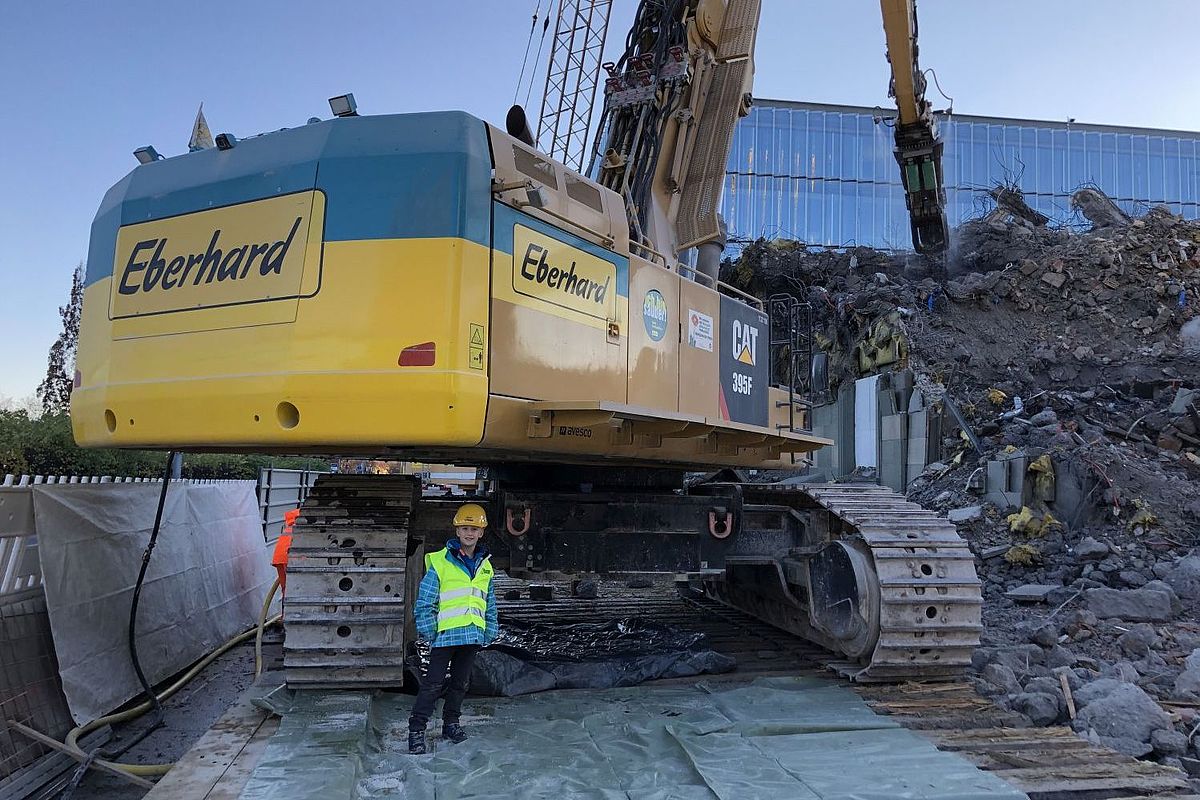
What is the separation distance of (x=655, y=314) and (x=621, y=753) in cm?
250

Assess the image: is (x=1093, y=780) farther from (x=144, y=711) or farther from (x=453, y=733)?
(x=144, y=711)

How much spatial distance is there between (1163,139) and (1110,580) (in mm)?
32018

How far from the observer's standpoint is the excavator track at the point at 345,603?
16.1ft

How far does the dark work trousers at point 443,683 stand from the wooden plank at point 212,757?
2.81 feet

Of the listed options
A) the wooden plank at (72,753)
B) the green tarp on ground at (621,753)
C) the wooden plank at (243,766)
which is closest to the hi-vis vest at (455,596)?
the green tarp on ground at (621,753)

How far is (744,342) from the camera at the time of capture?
21.0 ft

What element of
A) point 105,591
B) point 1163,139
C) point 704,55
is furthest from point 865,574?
point 1163,139

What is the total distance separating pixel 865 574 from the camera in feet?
18.6

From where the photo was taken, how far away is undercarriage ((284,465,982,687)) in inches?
196

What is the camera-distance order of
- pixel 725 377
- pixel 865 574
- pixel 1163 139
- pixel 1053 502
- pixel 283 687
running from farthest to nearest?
1. pixel 1163 139
2. pixel 1053 502
3. pixel 725 377
4. pixel 865 574
5. pixel 283 687

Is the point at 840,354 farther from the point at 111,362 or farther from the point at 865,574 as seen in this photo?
the point at 111,362

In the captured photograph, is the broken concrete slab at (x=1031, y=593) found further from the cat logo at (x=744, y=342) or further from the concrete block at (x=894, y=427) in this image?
the concrete block at (x=894, y=427)

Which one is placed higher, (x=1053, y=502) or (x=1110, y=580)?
(x=1053, y=502)

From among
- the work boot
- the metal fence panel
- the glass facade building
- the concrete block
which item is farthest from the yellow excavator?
the glass facade building
